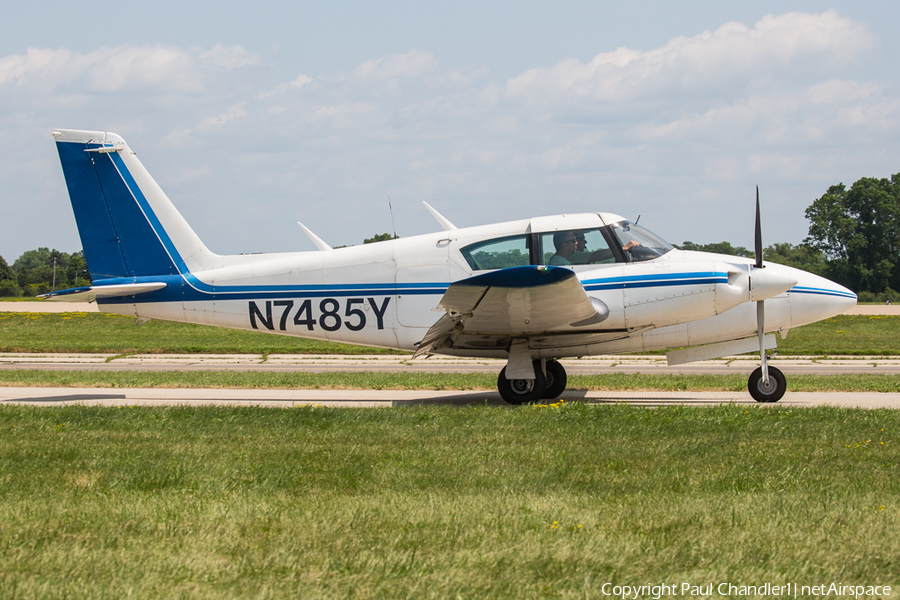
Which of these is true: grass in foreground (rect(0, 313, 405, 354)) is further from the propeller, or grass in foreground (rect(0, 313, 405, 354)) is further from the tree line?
the tree line

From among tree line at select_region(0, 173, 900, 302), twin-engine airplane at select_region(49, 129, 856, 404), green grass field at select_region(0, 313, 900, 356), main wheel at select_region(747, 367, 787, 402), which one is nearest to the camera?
twin-engine airplane at select_region(49, 129, 856, 404)

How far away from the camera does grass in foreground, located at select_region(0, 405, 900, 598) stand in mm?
4254

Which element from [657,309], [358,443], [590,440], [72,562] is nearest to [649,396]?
[657,309]

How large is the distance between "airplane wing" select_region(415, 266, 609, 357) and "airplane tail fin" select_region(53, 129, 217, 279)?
15.9 feet

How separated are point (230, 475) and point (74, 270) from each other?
10683cm

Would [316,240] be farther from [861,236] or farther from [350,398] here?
[861,236]

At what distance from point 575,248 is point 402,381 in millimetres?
5796

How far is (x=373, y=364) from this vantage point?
22188mm

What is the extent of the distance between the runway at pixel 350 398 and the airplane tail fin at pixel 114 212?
2.29 meters

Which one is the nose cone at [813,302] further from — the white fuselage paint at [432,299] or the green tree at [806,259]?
the green tree at [806,259]

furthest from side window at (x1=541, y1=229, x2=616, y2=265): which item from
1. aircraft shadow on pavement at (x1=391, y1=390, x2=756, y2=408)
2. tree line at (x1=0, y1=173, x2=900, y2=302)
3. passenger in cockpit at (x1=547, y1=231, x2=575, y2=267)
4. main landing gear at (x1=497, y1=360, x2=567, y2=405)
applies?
tree line at (x1=0, y1=173, x2=900, y2=302)

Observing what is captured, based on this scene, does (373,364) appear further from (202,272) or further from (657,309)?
(657,309)

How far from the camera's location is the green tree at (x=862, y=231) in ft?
225

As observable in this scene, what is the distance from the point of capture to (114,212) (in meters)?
13.1
